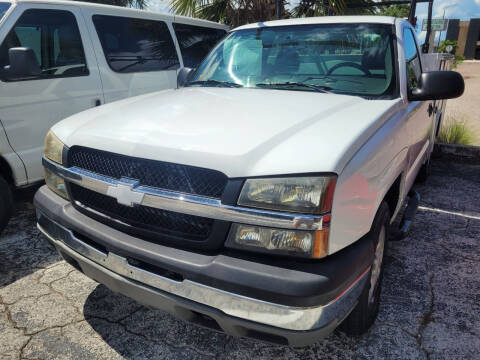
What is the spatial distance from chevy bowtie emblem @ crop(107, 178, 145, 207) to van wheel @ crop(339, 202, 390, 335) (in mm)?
1050

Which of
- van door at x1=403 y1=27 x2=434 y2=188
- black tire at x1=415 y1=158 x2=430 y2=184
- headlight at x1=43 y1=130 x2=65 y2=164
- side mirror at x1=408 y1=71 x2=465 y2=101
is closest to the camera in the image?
headlight at x1=43 y1=130 x2=65 y2=164

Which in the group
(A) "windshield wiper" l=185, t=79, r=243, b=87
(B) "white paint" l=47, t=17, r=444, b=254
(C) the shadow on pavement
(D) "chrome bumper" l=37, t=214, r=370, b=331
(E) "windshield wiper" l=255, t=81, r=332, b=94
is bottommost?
(C) the shadow on pavement

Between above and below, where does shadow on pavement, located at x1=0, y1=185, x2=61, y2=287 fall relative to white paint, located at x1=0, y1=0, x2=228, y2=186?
below

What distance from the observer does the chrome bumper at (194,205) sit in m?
1.47

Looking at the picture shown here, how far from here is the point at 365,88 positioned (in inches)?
97.3

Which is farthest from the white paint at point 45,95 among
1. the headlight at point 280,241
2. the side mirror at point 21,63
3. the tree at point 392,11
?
the tree at point 392,11

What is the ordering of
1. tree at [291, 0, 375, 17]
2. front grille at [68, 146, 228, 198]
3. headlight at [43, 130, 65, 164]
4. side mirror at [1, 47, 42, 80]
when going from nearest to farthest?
1. front grille at [68, 146, 228, 198]
2. headlight at [43, 130, 65, 164]
3. side mirror at [1, 47, 42, 80]
4. tree at [291, 0, 375, 17]

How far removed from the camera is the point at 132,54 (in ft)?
14.1

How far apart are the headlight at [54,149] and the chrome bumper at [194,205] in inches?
12.5

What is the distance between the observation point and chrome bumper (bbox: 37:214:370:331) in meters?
1.46

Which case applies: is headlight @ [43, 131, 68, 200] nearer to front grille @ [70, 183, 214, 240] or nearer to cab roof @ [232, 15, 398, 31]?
front grille @ [70, 183, 214, 240]

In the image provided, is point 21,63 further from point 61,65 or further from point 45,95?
point 61,65

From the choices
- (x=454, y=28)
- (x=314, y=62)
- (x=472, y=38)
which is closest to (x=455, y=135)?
(x=314, y=62)

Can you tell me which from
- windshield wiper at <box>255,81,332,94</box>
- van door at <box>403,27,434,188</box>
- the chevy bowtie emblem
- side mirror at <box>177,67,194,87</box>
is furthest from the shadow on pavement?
van door at <box>403,27,434,188</box>
